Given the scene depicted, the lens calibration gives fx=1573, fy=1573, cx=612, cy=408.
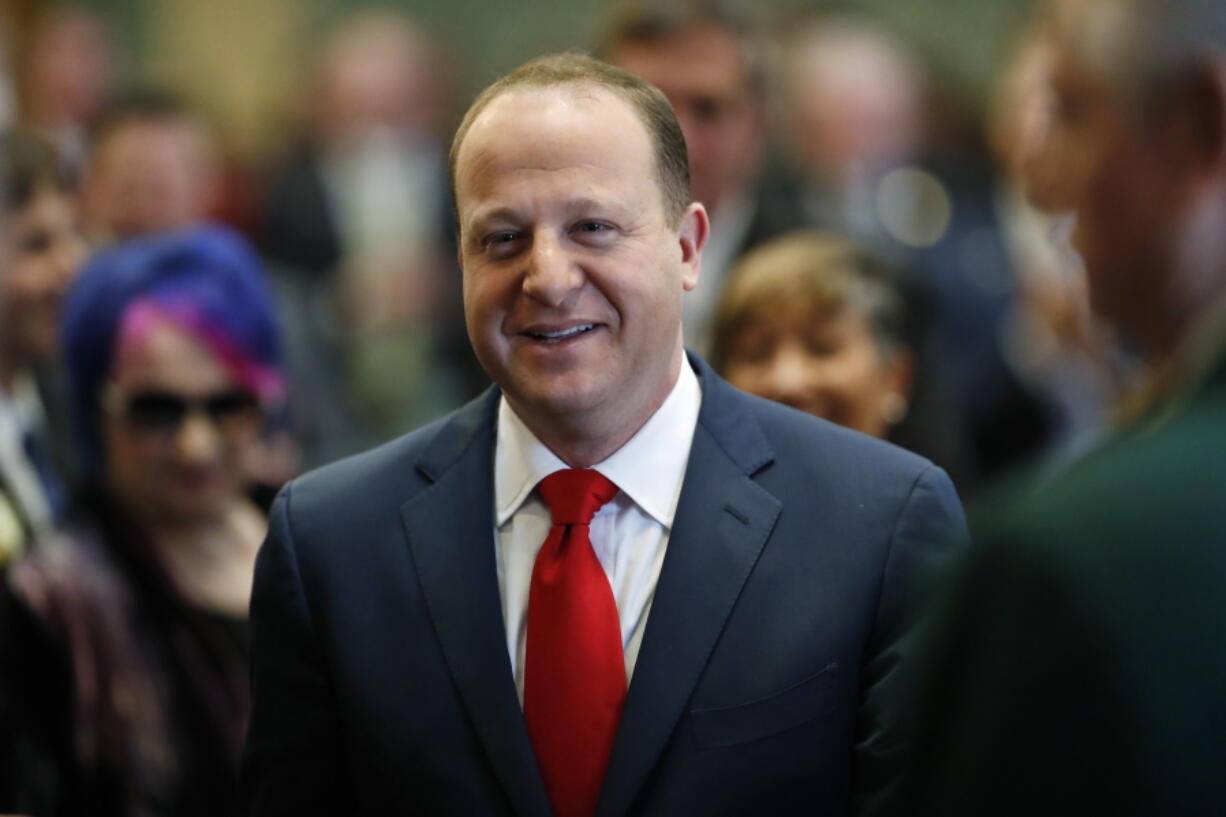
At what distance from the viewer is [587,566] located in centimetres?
230

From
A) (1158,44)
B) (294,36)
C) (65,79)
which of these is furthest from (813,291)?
(294,36)

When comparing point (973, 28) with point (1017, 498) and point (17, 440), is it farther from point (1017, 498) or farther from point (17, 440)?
point (1017, 498)

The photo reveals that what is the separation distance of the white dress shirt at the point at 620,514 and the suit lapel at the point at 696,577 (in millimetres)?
44

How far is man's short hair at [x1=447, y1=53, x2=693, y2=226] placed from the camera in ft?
7.66

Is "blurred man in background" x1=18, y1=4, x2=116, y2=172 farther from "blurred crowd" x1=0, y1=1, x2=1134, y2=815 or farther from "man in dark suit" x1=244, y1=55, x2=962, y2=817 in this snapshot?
"man in dark suit" x1=244, y1=55, x2=962, y2=817

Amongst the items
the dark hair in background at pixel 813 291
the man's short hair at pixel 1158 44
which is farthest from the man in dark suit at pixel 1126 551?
the dark hair in background at pixel 813 291

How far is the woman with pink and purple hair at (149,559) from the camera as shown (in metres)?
3.11

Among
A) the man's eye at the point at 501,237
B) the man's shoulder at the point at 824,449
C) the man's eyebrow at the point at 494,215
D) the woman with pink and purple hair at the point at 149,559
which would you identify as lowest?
the woman with pink and purple hair at the point at 149,559

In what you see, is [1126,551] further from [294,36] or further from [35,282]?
[294,36]

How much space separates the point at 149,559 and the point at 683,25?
194 cm

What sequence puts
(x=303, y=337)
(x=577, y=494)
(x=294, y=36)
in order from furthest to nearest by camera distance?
(x=294, y=36), (x=303, y=337), (x=577, y=494)

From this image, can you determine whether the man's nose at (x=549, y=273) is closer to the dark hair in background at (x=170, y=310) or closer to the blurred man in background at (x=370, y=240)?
the dark hair in background at (x=170, y=310)

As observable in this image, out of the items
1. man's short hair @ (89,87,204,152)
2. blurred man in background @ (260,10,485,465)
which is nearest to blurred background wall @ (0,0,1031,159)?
blurred man in background @ (260,10,485,465)

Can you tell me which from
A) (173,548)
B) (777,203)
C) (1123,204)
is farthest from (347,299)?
(1123,204)
